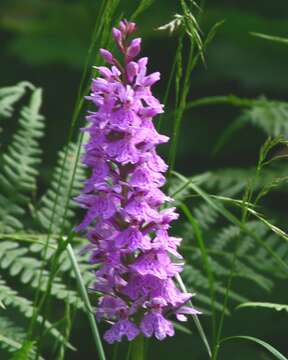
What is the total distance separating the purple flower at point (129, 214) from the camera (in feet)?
6.64

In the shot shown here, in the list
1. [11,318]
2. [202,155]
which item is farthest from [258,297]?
[202,155]

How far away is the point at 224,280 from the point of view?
4.25 meters

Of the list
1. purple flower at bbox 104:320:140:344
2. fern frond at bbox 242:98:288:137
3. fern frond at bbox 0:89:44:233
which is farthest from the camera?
fern frond at bbox 242:98:288:137

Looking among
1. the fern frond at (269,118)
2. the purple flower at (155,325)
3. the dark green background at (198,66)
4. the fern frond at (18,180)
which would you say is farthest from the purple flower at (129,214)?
the dark green background at (198,66)

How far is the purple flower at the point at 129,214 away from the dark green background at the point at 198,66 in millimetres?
3593

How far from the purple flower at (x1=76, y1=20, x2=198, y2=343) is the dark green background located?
359 centimetres

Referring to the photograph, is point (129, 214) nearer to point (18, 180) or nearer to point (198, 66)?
point (18, 180)

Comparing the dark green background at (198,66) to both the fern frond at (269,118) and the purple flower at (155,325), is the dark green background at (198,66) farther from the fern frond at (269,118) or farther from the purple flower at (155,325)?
the purple flower at (155,325)

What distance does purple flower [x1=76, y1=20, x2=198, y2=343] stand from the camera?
2025 mm

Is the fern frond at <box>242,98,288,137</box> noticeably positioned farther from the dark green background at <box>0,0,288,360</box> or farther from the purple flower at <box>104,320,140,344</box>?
the purple flower at <box>104,320,140,344</box>

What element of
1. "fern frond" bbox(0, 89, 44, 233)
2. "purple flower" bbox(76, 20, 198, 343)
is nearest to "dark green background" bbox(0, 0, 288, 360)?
"fern frond" bbox(0, 89, 44, 233)

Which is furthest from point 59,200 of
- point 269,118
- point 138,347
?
point 138,347

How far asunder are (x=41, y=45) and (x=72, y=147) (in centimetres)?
259

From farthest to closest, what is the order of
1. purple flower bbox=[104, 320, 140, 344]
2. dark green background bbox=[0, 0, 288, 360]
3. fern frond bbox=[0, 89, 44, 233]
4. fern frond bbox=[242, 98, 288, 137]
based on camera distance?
dark green background bbox=[0, 0, 288, 360] < fern frond bbox=[242, 98, 288, 137] < fern frond bbox=[0, 89, 44, 233] < purple flower bbox=[104, 320, 140, 344]
